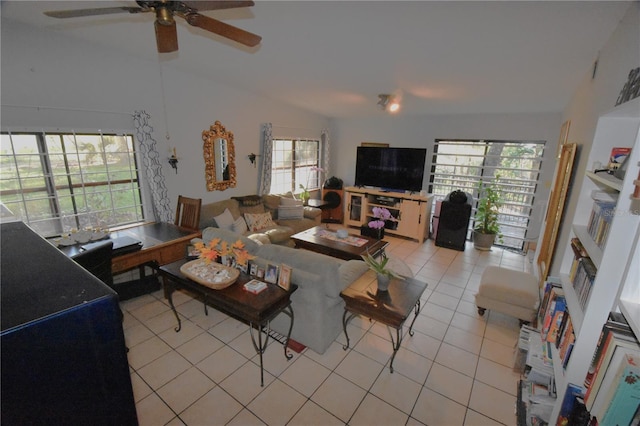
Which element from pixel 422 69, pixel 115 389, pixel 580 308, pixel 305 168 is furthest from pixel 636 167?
pixel 305 168

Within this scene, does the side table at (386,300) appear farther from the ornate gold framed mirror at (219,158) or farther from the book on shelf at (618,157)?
the ornate gold framed mirror at (219,158)

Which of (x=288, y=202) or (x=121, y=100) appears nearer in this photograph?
(x=121, y=100)

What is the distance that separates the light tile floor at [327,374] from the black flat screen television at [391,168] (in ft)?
9.32

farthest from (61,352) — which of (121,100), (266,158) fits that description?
(266,158)

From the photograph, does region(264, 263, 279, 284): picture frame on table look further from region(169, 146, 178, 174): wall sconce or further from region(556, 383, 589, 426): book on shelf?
region(169, 146, 178, 174): wall sconce

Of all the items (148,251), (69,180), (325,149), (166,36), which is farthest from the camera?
(325,149)

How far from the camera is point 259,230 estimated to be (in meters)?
4.72

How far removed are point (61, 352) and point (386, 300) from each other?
7.06 ft

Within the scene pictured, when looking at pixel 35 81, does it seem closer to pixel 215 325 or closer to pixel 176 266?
pixel 176 266

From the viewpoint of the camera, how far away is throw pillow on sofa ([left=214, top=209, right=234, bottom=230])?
4352 millimetres

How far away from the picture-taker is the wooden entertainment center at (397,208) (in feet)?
17.9

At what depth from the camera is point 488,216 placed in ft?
16.8

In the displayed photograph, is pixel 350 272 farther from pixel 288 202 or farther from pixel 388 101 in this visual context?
pixel 288 202

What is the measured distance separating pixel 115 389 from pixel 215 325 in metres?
2.67
